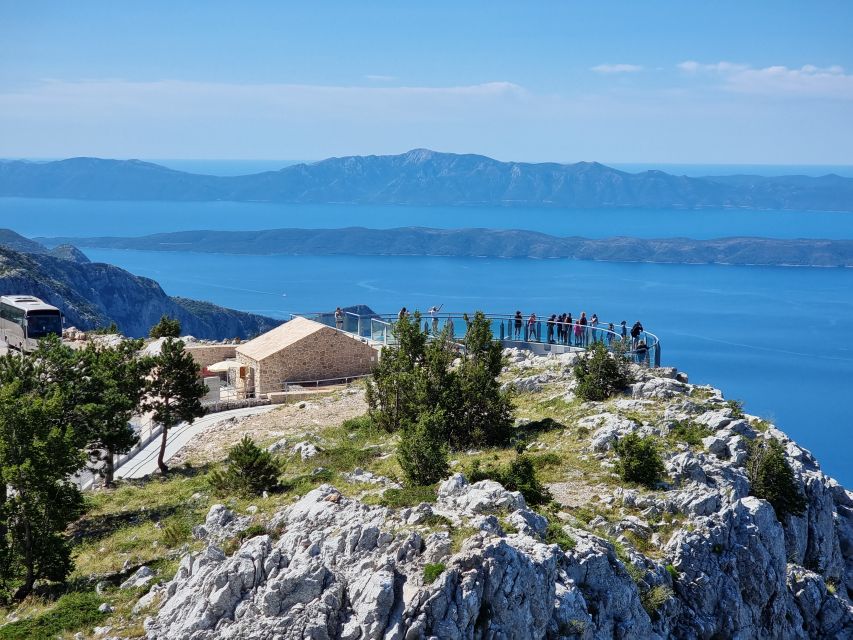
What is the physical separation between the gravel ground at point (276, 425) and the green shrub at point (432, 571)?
53.6 ft

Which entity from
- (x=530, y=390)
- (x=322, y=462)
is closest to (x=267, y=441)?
(x=322, y=462)

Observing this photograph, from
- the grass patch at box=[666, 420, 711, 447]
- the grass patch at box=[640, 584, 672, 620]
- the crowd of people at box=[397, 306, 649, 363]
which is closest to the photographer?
the grass patch at box=[640, 584, 672, 620]

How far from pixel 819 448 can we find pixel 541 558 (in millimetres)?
102026

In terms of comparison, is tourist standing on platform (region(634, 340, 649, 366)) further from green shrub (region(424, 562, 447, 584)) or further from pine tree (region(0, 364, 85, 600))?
green shrub (region(424, 562, 447, 584))

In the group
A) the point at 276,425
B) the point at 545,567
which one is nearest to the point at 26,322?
the point at 276,425

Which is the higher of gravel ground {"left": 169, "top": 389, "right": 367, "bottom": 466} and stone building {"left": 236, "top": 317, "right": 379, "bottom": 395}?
stone building {"left": 236, "top": 317, "right": 379, "bottom": 395}

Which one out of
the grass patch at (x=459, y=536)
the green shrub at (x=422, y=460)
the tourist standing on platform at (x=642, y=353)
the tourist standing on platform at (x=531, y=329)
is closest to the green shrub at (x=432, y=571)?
the grass patch at (x=459, y=536)

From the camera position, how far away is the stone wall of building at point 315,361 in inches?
1649

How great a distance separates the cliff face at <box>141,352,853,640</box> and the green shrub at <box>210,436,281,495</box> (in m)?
3.26

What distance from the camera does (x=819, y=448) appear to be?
108438 millimetres

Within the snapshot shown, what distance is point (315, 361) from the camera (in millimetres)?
42469

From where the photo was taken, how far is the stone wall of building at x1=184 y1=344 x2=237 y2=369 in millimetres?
45344

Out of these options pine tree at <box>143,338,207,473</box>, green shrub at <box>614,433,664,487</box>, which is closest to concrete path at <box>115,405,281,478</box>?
pine tree at <box>143,338,207,473</box>

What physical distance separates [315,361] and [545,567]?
27.8 meters
